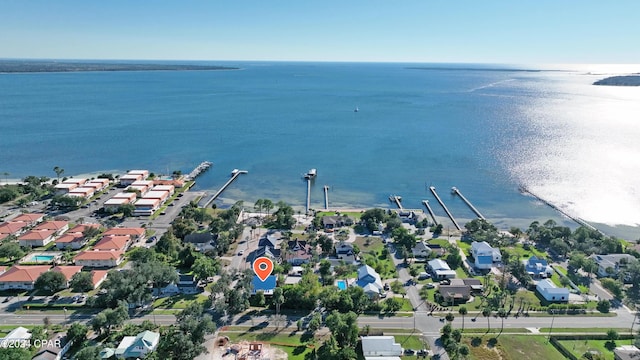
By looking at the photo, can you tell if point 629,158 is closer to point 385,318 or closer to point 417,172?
point 417,172

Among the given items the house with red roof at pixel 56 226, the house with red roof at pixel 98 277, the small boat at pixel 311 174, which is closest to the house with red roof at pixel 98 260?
the house with red roof at pixel 98 277

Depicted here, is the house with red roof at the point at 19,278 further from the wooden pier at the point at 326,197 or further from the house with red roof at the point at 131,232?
the wooden pier at the point at 326,197

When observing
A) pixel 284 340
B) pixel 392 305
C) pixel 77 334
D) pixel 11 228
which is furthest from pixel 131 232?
pixel 392 305

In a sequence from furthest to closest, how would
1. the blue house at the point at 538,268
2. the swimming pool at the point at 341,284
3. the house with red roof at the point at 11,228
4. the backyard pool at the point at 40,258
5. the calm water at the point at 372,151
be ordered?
the calm water at the point at 372,151
the house with red roof at the point at 11,228
the backyard pool at the point at 40,258
the blue house at the point at 538,268
the swimming pool at the point at 341,284

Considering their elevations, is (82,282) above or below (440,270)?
above

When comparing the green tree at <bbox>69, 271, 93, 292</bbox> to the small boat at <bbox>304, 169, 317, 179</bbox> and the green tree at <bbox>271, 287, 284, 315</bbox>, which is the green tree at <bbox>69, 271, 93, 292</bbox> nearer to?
the green tree at <bbox>271, 287, 284, 315</bbox>

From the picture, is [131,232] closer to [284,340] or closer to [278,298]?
[278,298]

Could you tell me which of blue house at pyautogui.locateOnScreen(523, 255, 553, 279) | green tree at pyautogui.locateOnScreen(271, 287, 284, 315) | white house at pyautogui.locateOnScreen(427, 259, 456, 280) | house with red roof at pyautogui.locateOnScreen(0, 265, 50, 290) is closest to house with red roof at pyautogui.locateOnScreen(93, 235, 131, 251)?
house with red roof at pyautogui.locateOnScreen(0, 265, 50, 290)
